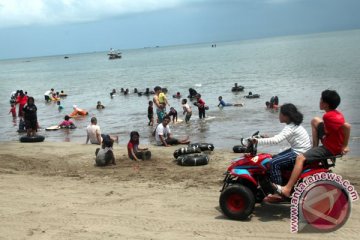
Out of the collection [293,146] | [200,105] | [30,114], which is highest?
[293,146]

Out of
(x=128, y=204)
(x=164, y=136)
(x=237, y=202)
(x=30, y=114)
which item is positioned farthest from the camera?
(x=30, y=114)

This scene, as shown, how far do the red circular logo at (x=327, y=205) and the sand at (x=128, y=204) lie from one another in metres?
0.17

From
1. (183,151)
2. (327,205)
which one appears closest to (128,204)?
(327,205)

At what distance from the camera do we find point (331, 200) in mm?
6086

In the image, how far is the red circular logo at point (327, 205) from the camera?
19.7 ft

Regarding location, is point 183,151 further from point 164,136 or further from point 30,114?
point 30,114

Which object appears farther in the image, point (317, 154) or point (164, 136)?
point (164, 136)

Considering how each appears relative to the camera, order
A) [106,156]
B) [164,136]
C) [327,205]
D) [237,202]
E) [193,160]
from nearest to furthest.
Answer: [327,205]
[237,202]
[193,160]
[106,156]
[164,136]

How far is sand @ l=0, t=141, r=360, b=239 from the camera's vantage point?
599 cm

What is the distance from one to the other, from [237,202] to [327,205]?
48.5 inches

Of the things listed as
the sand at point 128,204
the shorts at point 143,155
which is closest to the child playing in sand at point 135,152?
the shorts at point 143,155

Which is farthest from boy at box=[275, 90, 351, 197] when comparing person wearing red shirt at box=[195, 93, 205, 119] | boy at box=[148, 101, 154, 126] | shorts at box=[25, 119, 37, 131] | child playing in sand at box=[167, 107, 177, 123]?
person wearing red shirt at box=[195, 93, 205, 119]

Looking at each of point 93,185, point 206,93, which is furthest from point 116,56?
point 93,185

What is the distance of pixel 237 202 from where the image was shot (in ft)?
21.1
